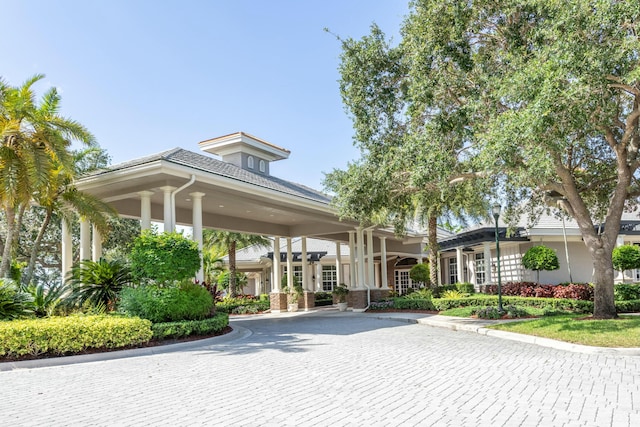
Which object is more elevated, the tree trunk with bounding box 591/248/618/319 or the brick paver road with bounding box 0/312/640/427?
the tree trunk with bounding box 591/248/618/319

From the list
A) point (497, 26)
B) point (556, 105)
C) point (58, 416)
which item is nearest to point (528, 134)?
point (556, 105)

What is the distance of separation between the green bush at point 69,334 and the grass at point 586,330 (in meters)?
9.22

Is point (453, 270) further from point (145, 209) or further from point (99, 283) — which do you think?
point (99, 283)

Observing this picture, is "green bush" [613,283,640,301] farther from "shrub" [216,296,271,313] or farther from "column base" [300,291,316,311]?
"shrub" [216,296,271,313]

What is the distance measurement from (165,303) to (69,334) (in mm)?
2603

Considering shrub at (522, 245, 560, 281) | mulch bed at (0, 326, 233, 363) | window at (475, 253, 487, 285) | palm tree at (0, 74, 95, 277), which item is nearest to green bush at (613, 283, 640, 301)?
shrub at (522, 245, 560, 281)

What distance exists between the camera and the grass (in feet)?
34.7

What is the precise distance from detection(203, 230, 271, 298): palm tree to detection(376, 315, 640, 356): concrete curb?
10.4 m

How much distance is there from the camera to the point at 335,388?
693cm

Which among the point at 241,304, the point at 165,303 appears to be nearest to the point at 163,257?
the point at 165,303

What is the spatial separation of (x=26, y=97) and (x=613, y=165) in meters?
16.9

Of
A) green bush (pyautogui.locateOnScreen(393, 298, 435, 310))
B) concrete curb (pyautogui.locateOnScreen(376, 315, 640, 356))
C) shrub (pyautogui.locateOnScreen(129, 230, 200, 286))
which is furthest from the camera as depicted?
green bush (pyautogui.locateOnScreen(393, 298, 435, 310))

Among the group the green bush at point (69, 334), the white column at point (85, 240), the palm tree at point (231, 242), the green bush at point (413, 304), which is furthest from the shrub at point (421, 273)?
the green bush at point (69, 334)

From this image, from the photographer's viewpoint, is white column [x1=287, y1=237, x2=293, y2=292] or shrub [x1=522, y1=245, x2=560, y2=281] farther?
white column [x1=287, y1=237, x2=293, y2=292]
